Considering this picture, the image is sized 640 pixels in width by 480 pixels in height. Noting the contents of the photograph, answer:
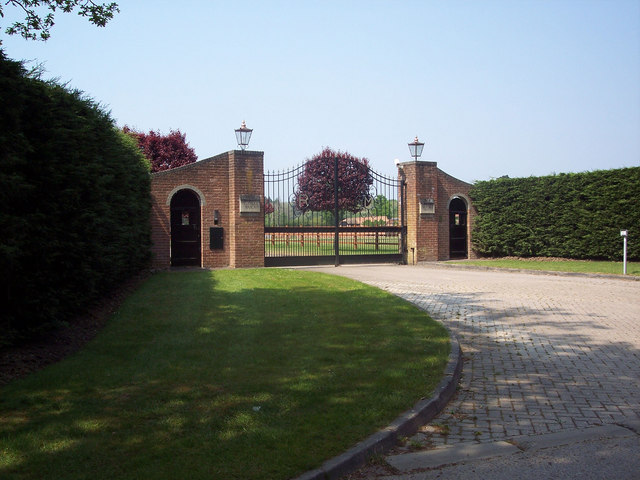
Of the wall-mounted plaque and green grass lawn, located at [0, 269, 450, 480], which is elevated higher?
the wall-mounted plaque

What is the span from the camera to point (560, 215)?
20.5 m

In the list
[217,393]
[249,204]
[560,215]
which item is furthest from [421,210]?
[217,393]

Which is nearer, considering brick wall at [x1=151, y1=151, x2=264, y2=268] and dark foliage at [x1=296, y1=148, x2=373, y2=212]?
brick wall at [x1=151, y1=151, x2=264, y2=268]

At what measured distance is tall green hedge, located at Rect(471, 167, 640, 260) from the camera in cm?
1825

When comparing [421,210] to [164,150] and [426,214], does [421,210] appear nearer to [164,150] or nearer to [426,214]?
[426,214]

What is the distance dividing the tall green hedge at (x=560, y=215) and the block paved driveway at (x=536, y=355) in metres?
5.26

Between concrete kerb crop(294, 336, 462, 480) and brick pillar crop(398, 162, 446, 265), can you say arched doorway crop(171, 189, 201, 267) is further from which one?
concrete kerb crop(294, 336, 462, 480)


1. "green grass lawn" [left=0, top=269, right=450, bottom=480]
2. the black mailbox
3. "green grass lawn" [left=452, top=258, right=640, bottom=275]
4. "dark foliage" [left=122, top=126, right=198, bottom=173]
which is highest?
"dark foliage" [left=122, top=126, right=198, bottom=173]

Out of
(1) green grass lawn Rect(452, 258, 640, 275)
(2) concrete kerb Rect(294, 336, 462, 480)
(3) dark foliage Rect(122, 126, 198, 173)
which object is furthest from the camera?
(3) dark foliage Rect(122, 126, 198, 173)

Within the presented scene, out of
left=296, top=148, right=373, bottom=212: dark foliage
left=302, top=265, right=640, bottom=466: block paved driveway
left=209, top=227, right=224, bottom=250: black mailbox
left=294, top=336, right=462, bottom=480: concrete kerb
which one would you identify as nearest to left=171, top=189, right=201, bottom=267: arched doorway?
left=209, top=227, right=224, bottom=250: black mailbox

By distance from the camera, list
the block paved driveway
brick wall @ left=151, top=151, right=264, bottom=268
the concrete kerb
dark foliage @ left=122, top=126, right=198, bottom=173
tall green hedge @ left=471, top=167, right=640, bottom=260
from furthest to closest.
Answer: dark foliage @ left=122, top=126, right=198, bottom=173
tall green hedge @ left=471, top=167, right=640, bottom=260
brick wall @ left=151, top=151, right=264, bottom=268
the block paved driveway
the concrete kerb

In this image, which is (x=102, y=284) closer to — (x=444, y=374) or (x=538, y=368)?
(x=444, y=374)

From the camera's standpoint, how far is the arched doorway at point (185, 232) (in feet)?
59.4

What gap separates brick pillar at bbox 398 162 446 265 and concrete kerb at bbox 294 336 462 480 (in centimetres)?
1575
